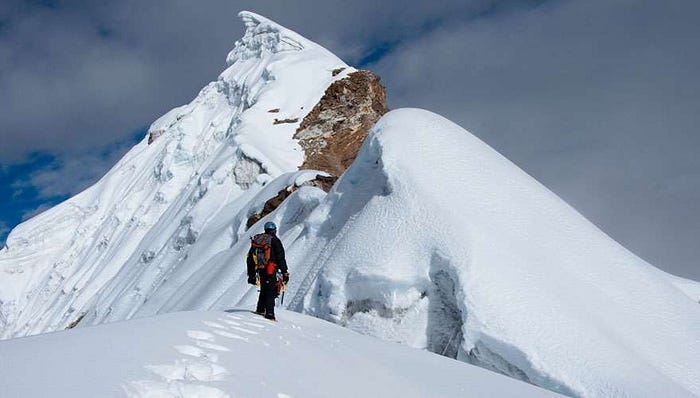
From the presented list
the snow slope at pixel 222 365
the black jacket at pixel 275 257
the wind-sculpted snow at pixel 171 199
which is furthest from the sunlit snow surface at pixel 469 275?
the wind-sculpted snow at pixel 171 199

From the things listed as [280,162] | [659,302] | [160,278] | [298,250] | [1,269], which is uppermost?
[280,162]

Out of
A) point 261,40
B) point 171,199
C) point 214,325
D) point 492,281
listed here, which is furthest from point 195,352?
point 261,40

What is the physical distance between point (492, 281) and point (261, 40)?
44.7 meters

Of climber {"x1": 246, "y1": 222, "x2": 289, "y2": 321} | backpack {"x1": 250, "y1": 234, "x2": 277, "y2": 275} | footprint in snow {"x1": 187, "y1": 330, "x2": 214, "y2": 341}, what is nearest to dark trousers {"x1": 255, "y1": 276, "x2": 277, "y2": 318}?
climber {"x1": 246, "y1": 222, "x2": 289, "y2": 321}

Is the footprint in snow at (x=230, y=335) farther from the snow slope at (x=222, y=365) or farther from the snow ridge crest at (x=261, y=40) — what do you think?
the snow ridge crest at (x=261, y=40)

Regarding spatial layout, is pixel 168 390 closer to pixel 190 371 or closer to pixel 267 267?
pixel 190 371

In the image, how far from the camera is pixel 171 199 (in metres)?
45.7

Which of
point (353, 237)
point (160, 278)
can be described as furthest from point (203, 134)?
point (353, 237)

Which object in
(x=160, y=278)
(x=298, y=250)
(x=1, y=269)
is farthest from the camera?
(x=1, y=269)

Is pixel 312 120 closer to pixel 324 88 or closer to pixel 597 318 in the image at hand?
pixel 324 88

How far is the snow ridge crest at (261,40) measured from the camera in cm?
4884

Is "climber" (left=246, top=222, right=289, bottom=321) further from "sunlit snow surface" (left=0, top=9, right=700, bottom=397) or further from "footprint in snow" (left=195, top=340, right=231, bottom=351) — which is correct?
"sunlit snow surface" (left=0, top=9, right=700, bottom=397)

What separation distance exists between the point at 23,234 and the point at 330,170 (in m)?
46.1

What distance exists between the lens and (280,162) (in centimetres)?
3506
